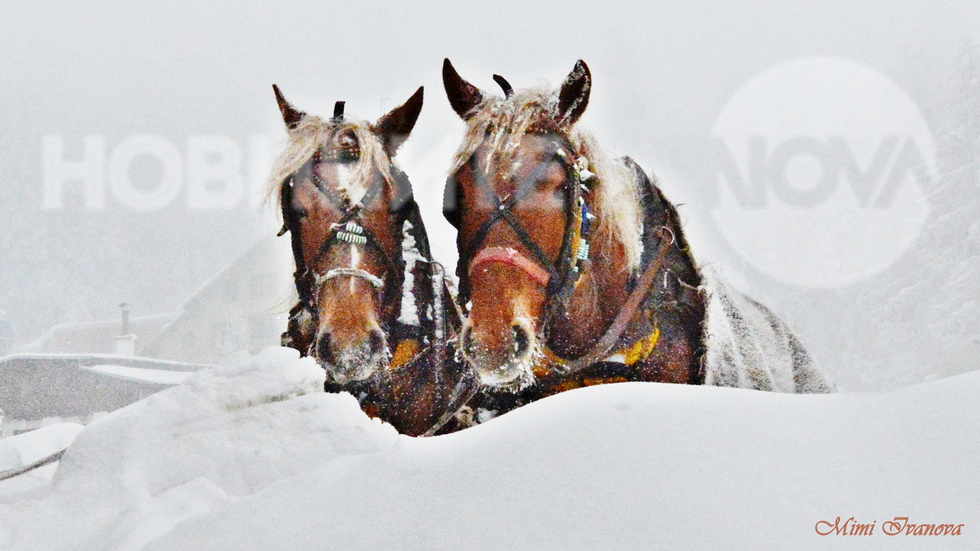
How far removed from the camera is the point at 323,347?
11.7ft

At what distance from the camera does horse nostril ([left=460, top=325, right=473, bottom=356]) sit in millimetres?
3123

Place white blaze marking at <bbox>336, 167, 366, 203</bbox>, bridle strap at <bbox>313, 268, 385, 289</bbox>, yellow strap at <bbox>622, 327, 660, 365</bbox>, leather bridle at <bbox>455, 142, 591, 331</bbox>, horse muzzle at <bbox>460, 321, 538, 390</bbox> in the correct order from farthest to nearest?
1. white blaze marking at <bbox>336, 167, 366, 203</bbox>
2. bridle strap at <bbox>313, 268, 385, 289</bbox>
3. yellow strap at <bbox>622, 327, 660, 365</bbox>
4. leather bridle at <bbox>455, 142, 591, 331</bbox>
5. horse muzzle at <bbox>460, 321, 538, 390</bbox>

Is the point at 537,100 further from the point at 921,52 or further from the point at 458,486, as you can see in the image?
the point at 921,52

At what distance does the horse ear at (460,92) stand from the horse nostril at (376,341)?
3.93ft

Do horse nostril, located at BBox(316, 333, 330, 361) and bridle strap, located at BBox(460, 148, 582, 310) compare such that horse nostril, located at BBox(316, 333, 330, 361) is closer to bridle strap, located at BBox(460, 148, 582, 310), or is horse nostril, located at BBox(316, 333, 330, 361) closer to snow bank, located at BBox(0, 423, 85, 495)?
bridle strap, located at BBox(460, 148, 582, 310)

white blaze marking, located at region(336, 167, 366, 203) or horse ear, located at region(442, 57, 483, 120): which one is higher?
horse ear, located at region(442, 57, 483, 120)

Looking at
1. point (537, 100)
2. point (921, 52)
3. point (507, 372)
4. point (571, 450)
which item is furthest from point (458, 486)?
point (921, 52)

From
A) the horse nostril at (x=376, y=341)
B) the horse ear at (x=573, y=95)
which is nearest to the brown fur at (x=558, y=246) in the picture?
the horse ear at (x=573, y=95)

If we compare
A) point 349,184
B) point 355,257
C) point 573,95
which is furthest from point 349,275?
point 573,95

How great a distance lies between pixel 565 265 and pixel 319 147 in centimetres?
167

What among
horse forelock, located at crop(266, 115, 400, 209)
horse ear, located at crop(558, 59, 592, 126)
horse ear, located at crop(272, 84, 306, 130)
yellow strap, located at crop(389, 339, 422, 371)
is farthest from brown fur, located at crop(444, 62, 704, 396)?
horse ear, located at crop(272, 84, 306, 130)

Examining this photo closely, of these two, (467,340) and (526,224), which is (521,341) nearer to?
(467,340)

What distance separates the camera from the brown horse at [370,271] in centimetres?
367

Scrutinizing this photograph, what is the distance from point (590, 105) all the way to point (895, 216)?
14556mm
